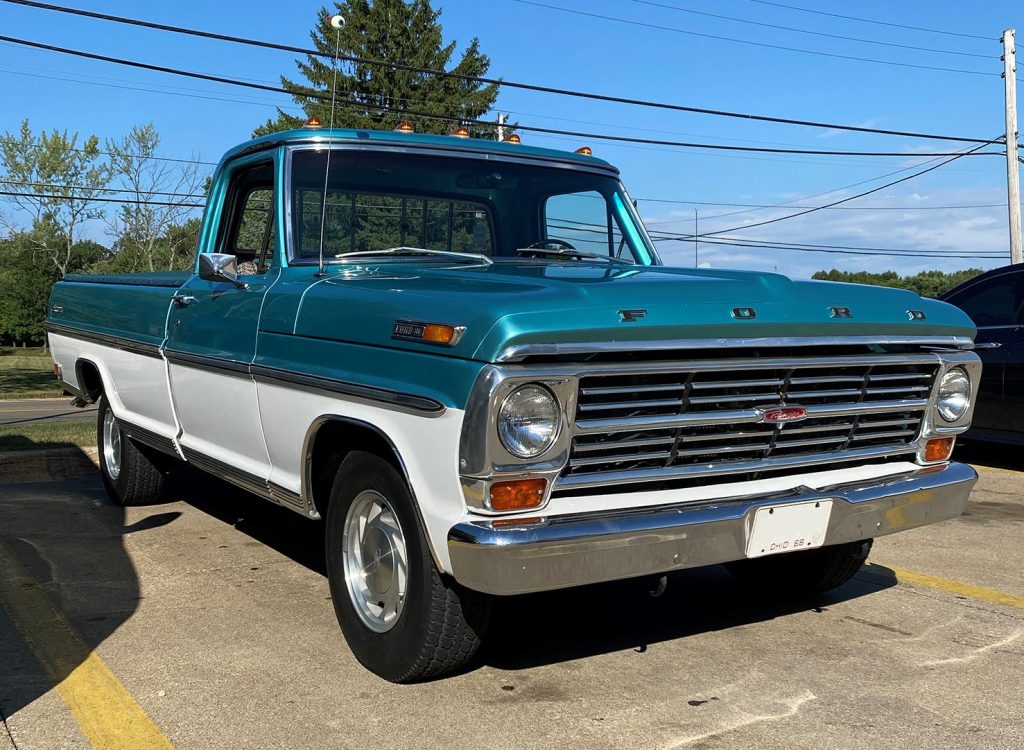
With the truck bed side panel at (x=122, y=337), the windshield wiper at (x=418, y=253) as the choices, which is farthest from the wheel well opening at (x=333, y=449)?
the truck bed side panel at (x=122, y=337)

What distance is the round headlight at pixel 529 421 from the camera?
3.01 m

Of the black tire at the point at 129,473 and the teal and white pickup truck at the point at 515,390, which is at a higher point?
the teal and white pickup truck at the point at 515,390

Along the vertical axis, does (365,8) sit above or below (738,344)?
above

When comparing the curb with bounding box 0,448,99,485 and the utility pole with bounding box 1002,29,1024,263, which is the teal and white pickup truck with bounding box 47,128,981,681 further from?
the utility pole with bounding box 1002,29,1024,263

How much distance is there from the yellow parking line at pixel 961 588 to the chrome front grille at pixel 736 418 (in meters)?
1.08

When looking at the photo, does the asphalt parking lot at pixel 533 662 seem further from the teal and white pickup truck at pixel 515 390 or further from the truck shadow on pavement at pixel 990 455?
the truck shadow on pavement at pixel 990 455

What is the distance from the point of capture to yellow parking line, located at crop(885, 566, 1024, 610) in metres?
4.56

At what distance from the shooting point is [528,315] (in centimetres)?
303

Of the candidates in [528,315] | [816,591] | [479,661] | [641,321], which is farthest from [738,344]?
[816,591]

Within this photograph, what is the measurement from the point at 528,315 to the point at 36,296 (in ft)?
195

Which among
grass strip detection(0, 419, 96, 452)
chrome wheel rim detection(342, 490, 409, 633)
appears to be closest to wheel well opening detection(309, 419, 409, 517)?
chrome wheel rim detection(342, 490, 409, 633)

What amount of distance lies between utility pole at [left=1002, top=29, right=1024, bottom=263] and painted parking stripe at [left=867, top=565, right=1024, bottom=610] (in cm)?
2026

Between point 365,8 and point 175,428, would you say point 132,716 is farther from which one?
point 365,8

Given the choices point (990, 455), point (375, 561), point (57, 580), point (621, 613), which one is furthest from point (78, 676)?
point (990, 455)
